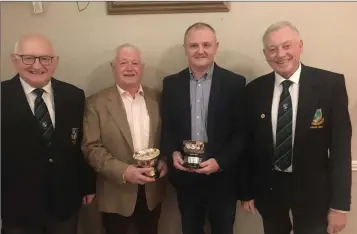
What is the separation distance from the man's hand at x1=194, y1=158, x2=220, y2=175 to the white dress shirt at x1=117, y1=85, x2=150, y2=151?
31 cm

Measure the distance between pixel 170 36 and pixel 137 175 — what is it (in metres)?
0.87

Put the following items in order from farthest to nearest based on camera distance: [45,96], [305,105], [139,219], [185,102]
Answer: [139,219] → [185,102] → [45,96] → [305,105]

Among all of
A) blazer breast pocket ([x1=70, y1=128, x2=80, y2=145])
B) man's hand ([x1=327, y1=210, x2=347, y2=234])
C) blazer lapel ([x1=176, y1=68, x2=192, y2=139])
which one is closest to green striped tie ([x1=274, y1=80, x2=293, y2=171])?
man's hand ([x1=327, y1=210, x2=347, y2=234])

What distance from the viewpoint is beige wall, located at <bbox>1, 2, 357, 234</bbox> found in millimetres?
2080

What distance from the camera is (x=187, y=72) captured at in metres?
1.85

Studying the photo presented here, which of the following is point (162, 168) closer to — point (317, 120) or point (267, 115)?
point (267, 115)

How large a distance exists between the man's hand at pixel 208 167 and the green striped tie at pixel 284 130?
28 cm

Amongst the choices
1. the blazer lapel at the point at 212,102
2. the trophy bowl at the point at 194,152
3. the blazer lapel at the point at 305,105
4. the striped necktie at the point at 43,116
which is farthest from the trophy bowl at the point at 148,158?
the blazer lapel at the point at 305,105

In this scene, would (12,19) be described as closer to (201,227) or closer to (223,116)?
(223,116)

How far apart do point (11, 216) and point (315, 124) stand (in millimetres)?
1389

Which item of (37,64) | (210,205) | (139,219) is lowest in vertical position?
(139,219)

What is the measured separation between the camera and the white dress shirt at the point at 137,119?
1850mm

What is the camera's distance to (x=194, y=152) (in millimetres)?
1719

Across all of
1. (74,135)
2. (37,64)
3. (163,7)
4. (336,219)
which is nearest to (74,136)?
(74,135)
